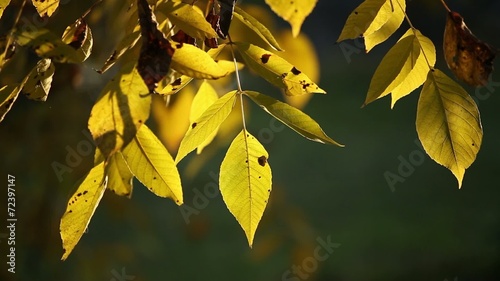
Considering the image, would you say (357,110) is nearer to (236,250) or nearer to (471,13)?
(471,13)

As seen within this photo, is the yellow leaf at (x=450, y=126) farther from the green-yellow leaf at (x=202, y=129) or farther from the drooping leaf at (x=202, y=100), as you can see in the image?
the drooping leaf at (x=202, y=100)

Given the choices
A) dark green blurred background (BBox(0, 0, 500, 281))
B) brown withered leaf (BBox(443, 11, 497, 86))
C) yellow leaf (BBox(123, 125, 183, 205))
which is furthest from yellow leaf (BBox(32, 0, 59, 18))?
dark green blurred background (BBox(0, 0, 500, 281))

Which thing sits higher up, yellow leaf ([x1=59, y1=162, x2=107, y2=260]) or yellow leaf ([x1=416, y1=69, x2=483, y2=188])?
yellow leaf ([x1=416, y1=69, x2=483, y2=188])

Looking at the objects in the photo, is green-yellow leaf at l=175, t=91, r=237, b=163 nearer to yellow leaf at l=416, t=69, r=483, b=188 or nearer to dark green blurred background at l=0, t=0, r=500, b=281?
yellow leaf at l=416, t=69, r=483, b=188

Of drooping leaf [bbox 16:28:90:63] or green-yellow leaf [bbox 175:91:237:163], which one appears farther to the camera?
green-yellow leaf [bbox 175:91:237:163]
